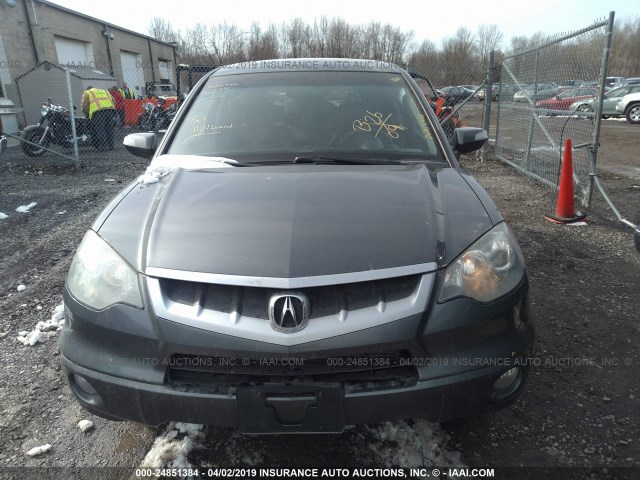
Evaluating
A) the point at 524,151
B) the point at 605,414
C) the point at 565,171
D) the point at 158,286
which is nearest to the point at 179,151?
the point at 158,286

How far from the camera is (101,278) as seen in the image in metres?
1.90

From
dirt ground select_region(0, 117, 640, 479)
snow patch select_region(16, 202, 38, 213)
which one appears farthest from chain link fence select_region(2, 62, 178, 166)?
dirt ground select_region(0, 117, 640, 479)

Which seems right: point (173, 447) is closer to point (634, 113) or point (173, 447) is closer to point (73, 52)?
point (634, 113)

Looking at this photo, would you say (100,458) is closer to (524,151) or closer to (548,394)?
(548,394)

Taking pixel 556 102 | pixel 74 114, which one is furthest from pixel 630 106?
pixel 74 114

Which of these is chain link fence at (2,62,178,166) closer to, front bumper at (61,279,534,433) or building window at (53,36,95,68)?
building window at (53,36,95,68)

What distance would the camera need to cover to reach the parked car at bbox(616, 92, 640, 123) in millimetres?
19141

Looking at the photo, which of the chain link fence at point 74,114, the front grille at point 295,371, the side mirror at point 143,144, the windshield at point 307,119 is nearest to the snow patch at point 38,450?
the front grille at point 295,371

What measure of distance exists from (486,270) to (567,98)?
6215 millimetres

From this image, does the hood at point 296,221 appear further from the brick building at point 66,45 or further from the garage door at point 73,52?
the garage door at point 73,52

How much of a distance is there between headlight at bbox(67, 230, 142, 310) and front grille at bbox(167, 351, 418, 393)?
1.03 ft

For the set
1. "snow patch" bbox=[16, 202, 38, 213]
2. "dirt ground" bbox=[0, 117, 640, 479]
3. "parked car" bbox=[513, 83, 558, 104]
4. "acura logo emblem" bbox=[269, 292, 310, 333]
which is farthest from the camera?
"parked car" bbox=[513, 83, 558, 104]

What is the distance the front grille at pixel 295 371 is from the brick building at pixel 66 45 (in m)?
18.0

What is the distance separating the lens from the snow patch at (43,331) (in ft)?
10.4
